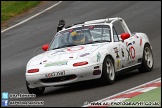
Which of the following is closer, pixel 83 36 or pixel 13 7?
pixel 83 36

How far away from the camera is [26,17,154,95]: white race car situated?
11242 millimetres

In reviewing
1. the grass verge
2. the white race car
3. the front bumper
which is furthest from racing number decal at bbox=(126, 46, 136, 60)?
the grass verge

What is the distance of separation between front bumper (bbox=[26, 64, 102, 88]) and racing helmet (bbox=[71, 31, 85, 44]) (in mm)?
1404

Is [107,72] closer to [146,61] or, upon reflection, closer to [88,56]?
[88,56]

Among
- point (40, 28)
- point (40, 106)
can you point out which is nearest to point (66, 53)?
point (40, 106)

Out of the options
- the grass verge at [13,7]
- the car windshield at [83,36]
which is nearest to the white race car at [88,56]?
the car windshield at [83,36]

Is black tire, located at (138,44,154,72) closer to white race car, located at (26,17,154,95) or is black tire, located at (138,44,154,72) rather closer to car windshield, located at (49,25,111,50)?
white race car, located at (26,17,154,95)

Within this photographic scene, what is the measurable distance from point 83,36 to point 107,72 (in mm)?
1535

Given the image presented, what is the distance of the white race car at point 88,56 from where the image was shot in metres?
11.2

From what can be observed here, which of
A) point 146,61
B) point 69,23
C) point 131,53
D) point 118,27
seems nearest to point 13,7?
point 69,23

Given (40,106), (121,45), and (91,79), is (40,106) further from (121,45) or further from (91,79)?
(121,45)

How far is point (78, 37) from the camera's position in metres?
12.8

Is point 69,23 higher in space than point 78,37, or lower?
higher

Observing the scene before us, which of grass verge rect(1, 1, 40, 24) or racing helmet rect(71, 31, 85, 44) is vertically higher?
grass verge rect(1, 1, 40, 24)
